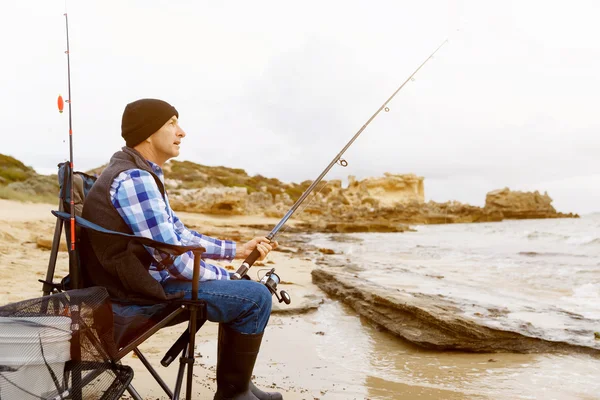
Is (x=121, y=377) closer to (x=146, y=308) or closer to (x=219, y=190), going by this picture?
(x=146, y=308)

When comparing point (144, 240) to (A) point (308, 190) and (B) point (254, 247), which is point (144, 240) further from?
(A) point (308, 190)

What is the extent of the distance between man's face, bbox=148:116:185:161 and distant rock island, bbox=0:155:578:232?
1725mm

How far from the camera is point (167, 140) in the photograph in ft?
7.24

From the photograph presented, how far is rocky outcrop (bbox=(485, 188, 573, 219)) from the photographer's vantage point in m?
55.3

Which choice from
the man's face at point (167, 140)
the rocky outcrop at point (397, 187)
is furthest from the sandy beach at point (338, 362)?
the rocky outcrop at point (397, 187)

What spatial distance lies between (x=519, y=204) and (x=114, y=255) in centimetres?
6011

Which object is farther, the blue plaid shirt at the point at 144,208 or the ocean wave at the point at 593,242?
the ocean wave at the point at 593,242

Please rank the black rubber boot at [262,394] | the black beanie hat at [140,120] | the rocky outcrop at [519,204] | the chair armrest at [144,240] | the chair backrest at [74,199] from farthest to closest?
1. the rocky outcrop at [519,204]
2. the black rubber boot at [262,394]
3. the black beanie hat at [140,120]
4. the chair backrest at [74,199]
5. the chair armrest at [144,240]

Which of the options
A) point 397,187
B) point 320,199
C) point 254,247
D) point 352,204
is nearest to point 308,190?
point 254,247

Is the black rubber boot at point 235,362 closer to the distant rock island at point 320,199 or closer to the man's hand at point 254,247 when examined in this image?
the man's hand at point 254,247

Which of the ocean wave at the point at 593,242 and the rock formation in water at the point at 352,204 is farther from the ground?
the rock formation in water at the point at 352,204

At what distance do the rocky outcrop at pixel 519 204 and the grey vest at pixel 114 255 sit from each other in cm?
5793

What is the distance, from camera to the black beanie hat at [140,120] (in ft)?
6.98

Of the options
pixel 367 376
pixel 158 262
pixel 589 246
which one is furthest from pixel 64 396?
pixel 589 246
